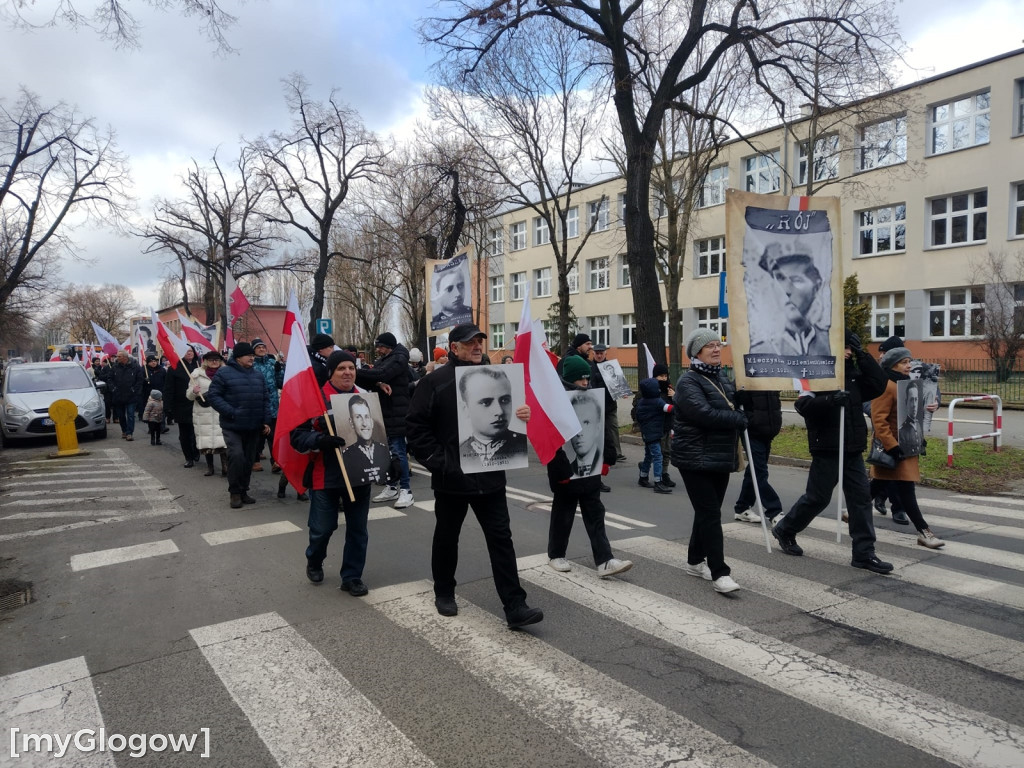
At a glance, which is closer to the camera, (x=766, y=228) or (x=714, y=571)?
(x=714, y=571)

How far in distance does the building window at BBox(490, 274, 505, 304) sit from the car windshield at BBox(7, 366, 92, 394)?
3797 centimetres

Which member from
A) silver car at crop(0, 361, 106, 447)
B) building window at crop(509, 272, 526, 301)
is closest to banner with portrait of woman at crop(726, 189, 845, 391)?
silver car at crop(0, 361, 106, 447)

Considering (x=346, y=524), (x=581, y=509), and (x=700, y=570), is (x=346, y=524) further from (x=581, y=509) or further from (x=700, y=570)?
(x=700, y=570)

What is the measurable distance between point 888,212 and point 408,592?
31.4 m

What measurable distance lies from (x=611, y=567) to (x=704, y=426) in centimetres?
134

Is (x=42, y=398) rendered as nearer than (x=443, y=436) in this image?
No

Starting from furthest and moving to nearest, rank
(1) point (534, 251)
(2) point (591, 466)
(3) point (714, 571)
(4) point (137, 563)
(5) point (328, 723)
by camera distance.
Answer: (1) point (534, 251) → (4) point (137, 563) → (2) point (591, 466) → (3) point (714, 571) → (5) point (328, 723)

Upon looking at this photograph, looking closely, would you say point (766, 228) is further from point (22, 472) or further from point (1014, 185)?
point (1014, 185)

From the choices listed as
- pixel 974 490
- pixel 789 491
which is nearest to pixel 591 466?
pixel 789 491

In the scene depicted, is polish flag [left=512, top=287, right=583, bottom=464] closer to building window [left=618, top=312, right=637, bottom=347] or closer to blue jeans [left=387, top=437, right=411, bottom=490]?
blue jeans [left=387, top=437, right=411, bottom=490]

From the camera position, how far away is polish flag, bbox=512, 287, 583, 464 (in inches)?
199

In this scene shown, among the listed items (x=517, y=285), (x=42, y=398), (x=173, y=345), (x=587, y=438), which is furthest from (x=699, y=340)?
(x=517, y=285)

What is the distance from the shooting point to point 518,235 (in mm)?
50375

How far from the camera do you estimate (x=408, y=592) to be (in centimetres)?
540
